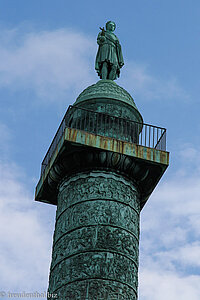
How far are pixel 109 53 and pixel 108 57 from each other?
15 cm

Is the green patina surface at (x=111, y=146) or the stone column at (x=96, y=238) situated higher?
the green patina surface at (x=111, y=146)

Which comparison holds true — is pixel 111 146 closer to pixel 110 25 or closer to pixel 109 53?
pixel 109 53

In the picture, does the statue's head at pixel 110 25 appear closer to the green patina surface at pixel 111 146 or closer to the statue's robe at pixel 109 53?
the statue's robe at pixel 109 53

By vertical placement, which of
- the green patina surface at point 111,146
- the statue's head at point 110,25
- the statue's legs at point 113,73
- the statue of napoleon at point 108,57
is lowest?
the green patina surface at point 111,146

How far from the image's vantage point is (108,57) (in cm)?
1858

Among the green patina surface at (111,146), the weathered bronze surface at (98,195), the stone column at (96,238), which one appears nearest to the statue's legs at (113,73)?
the weathered bronze surface at (98,195)

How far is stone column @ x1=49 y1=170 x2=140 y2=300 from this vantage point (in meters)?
13.6

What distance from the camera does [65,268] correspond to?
14023 mm

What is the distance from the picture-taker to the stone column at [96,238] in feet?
44.6

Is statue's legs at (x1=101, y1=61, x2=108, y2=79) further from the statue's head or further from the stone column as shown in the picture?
the stone column

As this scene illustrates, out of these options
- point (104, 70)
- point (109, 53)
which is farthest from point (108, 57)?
point (104, 70)

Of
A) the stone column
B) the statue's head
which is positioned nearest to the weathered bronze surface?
the stone column

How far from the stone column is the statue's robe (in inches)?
182

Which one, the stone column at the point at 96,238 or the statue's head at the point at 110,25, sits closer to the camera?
the stone column at the point at 96,238
